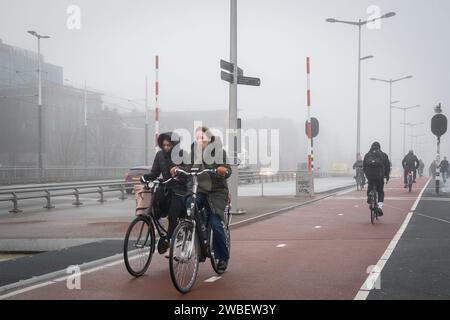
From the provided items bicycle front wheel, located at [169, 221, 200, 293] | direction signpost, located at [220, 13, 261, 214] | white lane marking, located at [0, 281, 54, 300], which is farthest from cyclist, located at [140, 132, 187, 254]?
direction signpost, located at [220, 13, 261, 214]

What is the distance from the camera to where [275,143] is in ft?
251

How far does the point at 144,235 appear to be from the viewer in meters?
6.38

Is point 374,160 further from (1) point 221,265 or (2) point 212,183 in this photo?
(2) point 212,183

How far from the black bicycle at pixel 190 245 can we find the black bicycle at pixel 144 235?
0.60 m

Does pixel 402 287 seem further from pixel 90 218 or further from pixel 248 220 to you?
pixel 90 218

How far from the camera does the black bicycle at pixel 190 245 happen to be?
5426mm

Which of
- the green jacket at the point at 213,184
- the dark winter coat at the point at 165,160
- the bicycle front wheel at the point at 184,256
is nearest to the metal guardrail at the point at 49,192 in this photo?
the dark winter coat at the point at 165,160

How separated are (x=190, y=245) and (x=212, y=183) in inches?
32.2

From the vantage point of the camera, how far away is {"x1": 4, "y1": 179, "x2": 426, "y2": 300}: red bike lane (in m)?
5.55

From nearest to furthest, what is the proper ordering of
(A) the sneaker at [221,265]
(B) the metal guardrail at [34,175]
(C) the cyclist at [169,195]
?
(A) the sneaker at [221,265]
(C) the cyclist at [169,195]
(B) the metal guardrail at [34,175]

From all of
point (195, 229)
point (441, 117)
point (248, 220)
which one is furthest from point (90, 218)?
point (441, 117)

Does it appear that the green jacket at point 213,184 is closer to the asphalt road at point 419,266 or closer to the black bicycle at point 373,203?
the asphalt road at point 419,266

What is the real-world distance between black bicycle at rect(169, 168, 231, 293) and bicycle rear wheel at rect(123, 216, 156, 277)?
2.37ft

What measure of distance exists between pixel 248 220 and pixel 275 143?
64771 mm
